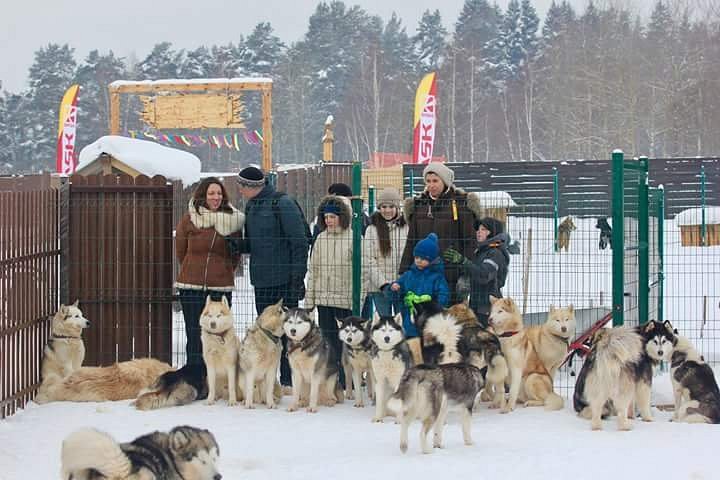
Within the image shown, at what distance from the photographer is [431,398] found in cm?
662

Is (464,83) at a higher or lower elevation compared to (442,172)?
higher

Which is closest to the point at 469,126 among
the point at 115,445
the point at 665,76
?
the point at 665,76

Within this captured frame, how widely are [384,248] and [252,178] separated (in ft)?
4.10

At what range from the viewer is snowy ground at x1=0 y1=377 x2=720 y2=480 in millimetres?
6273

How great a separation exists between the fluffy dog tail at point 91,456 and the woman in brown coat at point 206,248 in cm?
385

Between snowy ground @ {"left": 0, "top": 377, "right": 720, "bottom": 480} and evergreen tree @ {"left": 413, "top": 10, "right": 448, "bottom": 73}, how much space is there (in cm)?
5844

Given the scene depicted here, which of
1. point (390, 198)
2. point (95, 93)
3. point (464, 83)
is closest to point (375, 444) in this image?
point (390, 198)

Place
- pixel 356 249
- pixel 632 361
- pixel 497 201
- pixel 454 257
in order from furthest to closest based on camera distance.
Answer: pixel 497 201
pixel 356 249
pixel 454 257
pixel 632 361

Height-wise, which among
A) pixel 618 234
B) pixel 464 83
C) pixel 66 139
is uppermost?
pixel 464 83

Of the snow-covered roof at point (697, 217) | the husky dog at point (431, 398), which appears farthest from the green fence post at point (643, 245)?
the snow-covered roof at point (697, 217)

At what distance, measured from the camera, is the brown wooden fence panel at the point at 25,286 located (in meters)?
7.83

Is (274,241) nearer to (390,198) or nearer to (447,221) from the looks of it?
(390,198)

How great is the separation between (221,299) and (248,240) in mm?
545

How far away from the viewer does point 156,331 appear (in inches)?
363
